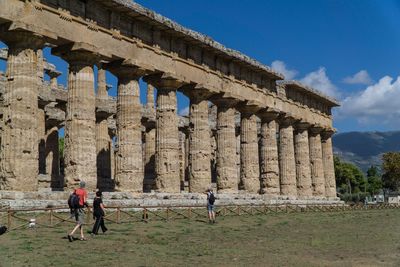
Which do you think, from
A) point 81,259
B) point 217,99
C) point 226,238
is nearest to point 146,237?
point 226,238

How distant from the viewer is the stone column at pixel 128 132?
28.1 meters

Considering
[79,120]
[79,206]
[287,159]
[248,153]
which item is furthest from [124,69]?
[287,159]

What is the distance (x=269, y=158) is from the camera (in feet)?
137

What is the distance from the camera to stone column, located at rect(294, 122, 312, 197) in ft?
155

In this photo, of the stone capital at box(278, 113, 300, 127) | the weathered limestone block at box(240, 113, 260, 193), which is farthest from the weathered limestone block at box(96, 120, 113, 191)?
the stone capital at box(278, 113, 300, 127)

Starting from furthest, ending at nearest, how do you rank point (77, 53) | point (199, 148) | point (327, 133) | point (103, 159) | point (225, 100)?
point (327, 133) → point (225, 100) → point (103, 159) → point (199, 148) → point (77, 53)

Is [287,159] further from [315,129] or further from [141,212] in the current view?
[141,212]

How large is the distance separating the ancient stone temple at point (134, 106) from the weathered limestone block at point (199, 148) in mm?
70

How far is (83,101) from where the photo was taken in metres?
25.8

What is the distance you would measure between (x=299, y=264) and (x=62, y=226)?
10.1 metres

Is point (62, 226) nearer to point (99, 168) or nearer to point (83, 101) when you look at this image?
point (83, 101)

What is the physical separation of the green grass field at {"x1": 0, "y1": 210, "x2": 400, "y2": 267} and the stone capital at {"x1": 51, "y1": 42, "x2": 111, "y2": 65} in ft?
32.1

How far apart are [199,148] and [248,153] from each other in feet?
21.4

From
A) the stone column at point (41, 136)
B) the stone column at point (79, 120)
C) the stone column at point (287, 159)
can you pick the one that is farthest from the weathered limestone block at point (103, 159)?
the stone column at point (287, 159)
